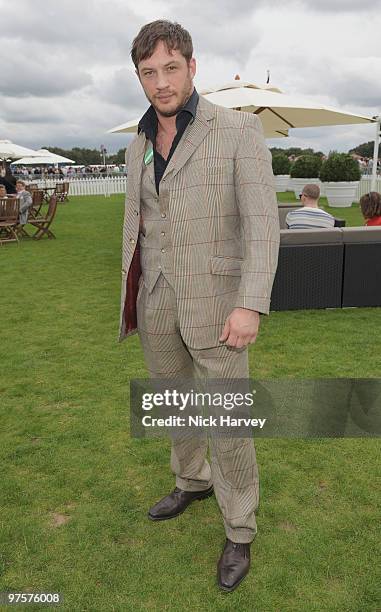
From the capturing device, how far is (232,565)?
2256 millimetres

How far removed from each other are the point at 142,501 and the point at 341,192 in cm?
1499

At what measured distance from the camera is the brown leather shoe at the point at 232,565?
87.4 inches

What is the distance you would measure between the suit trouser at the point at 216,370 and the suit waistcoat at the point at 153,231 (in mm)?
52

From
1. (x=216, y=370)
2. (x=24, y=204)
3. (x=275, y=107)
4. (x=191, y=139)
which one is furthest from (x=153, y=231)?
(x=24, y=204)

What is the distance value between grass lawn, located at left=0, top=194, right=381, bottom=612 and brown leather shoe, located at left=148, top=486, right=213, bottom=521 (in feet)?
0.12

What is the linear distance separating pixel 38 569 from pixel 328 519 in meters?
1.39

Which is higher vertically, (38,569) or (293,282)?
(293,282)

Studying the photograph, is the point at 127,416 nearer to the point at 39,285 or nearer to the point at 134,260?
the point at 134,260

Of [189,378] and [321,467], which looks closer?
[189,378]

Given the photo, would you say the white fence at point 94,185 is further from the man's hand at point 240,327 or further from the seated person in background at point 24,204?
the man's hand at point 240,327

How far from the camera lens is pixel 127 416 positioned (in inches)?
147

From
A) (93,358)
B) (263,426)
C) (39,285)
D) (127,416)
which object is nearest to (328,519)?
(263,426)

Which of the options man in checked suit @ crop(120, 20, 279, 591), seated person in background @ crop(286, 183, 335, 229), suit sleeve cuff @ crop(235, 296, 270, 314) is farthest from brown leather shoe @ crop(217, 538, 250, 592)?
seated person in background @ crop(286, 183, 335, 229)

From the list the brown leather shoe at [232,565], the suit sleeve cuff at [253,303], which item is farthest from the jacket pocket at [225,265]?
Result: the brown leather shoe at [232,565]
